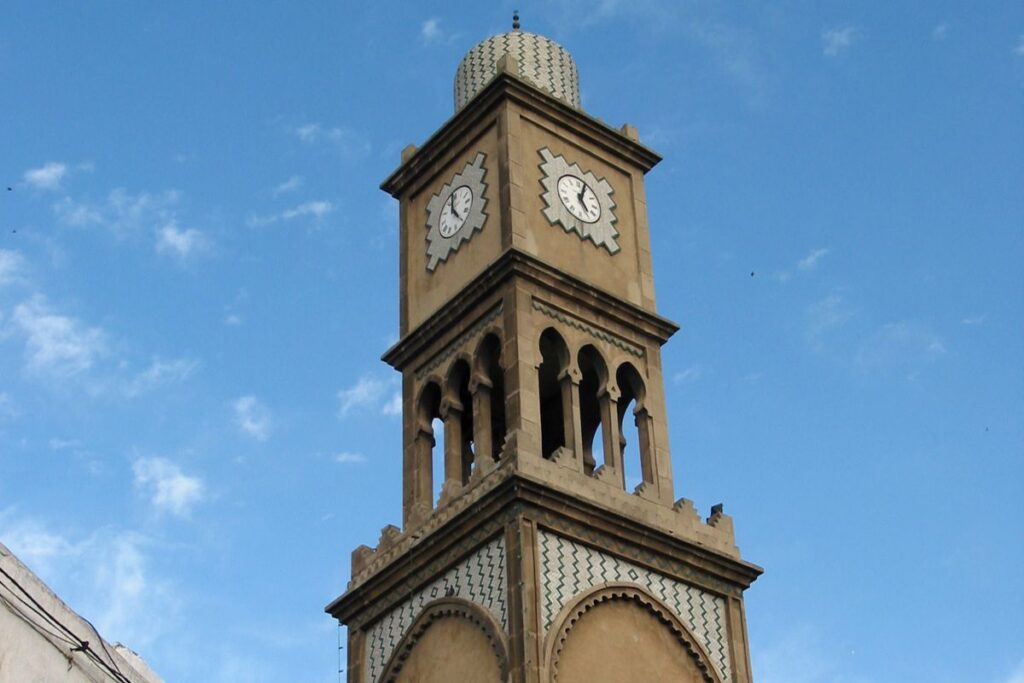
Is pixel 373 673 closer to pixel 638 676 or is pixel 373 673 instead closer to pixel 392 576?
pixel 392 576

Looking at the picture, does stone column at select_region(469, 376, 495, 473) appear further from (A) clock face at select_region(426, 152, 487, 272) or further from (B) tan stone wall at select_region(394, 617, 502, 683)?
(A) clock face at select_region(426, 152, 487, 272)

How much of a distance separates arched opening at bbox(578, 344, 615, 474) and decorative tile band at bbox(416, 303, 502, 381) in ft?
5.43

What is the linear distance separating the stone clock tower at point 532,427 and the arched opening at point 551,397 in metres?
0.06

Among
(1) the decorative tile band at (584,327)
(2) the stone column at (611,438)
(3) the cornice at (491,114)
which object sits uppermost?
(3) the cornice at (491,114)

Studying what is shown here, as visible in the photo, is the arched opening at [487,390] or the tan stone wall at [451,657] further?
the arched opening at [487,390]

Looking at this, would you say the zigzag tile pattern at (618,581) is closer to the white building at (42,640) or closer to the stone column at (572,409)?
the stone column at (572,409)

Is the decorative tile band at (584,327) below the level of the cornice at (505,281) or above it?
below

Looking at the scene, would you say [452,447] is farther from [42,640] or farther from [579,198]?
[42,640]

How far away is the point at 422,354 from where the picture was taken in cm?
3322

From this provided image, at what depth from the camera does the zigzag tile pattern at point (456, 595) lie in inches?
1118

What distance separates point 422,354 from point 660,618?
6.72 meters

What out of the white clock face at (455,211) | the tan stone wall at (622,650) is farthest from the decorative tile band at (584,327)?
→ the tan stone wall at (622,650)

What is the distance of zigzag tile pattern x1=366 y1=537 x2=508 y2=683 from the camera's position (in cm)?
2839

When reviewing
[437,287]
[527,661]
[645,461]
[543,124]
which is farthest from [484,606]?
[543,124]
